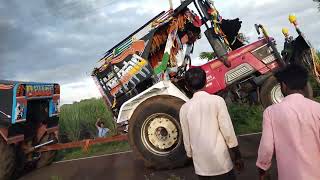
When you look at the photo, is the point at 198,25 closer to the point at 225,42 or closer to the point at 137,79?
the point at 225,42

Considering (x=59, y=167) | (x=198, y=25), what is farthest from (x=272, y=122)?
(x=59, y=167)

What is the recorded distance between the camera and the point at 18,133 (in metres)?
10.1

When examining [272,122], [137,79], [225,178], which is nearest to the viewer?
[272,122]

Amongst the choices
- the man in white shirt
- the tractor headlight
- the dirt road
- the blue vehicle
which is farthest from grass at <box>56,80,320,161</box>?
the man in white shirt

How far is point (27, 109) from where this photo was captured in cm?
1073

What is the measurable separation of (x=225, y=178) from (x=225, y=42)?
211 inches

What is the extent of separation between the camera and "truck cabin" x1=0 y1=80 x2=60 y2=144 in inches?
381

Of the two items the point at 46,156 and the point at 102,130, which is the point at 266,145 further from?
the point at 102,130

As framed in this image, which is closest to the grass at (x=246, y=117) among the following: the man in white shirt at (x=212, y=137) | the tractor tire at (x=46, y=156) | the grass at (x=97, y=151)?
the grass at (x=97, y=151)

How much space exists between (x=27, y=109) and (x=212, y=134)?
7250 mm

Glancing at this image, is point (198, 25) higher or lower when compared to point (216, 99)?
higher

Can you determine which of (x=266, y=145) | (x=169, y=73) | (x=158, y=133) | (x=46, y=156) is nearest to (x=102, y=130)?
(x=46, y=156)

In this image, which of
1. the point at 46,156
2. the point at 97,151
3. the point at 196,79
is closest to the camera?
the point at 196,79

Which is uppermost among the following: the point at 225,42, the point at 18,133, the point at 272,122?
the point at 225,42
